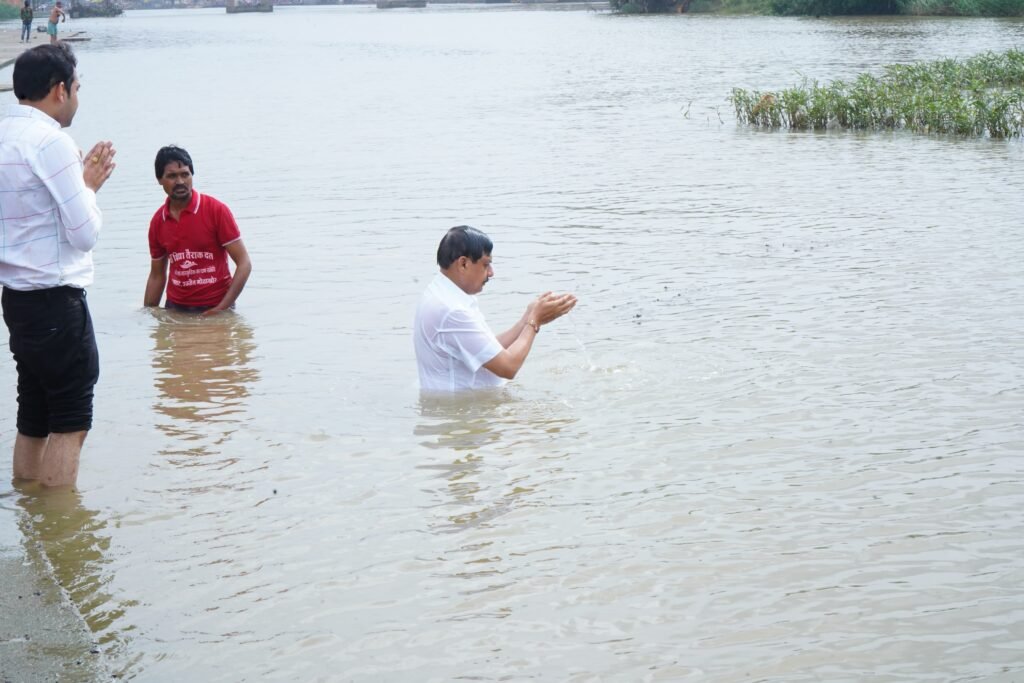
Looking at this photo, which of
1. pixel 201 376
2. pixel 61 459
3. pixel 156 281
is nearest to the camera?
pixel 61 459

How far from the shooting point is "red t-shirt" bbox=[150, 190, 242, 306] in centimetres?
932

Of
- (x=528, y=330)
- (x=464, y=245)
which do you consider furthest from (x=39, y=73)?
(x=528, y=330)

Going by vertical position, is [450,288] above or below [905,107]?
below

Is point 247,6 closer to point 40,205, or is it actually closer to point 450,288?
point 450,288

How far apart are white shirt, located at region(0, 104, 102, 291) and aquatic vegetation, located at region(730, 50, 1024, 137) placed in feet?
56.5

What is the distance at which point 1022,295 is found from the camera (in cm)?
1034

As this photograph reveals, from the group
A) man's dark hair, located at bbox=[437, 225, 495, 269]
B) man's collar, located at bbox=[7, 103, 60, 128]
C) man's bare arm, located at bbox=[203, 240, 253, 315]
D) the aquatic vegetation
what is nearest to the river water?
man's bare arm, located at bbox=[203, 240, 253, 315]

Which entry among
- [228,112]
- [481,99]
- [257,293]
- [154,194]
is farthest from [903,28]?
[257,293]

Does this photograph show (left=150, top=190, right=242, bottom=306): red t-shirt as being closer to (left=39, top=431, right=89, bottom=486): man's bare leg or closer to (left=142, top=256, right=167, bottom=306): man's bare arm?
(left=142, top=256, right=167, bottom=306): man's bare arm

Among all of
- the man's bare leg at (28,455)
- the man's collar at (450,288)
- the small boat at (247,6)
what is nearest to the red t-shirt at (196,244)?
the man's collar at (450,288)

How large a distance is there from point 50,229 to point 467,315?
2.41m

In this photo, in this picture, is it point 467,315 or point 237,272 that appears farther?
point 237,272

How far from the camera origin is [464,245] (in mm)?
7043

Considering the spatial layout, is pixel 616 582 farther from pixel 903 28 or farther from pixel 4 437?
pixel 903 28
